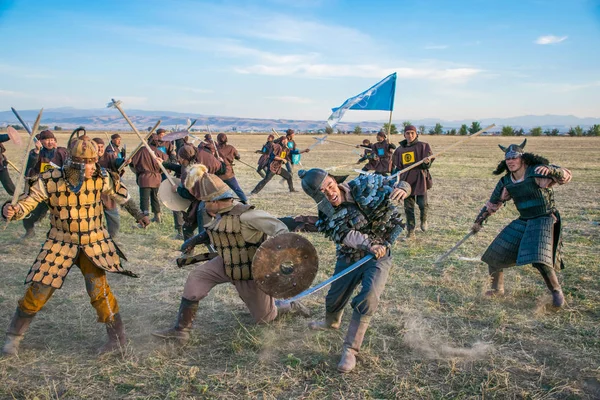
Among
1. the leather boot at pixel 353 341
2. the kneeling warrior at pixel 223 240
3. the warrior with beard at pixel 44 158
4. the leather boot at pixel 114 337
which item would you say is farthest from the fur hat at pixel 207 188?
the warrior with beard at pixel 44 158

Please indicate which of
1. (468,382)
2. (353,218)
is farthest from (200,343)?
(468,382)

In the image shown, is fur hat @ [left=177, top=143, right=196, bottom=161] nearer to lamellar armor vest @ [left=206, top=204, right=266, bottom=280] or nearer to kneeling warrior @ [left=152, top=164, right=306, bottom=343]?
kneeling warrior @ [left=152, top=164, right=306, bottom=343]

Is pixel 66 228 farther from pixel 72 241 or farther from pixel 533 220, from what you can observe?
pixel 533 220

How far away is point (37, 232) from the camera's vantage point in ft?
27.8

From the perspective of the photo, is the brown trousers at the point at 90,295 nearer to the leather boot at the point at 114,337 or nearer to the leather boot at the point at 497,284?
the leather boot at the point at 114,337

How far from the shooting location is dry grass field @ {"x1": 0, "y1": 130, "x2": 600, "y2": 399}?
3500mm

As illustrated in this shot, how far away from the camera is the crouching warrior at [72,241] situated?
3.83 metres

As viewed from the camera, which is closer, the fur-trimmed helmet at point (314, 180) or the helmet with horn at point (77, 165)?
the fur-trimmed helmet at point (314, 180)

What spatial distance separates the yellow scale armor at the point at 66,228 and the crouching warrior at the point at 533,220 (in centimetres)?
374

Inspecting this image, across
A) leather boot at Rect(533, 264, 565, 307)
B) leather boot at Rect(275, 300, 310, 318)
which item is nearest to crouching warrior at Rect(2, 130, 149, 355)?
leather boot at Rect(275, 300, 310, 318)

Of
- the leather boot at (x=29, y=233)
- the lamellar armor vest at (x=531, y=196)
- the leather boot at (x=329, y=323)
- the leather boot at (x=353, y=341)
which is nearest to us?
the leather boot at (x=353, y=341)

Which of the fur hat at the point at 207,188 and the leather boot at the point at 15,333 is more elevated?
the fur hat at the point at 207,188

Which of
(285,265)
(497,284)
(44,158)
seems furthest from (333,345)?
(44,158)

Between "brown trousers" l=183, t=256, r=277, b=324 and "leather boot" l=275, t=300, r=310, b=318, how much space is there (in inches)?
10.7
